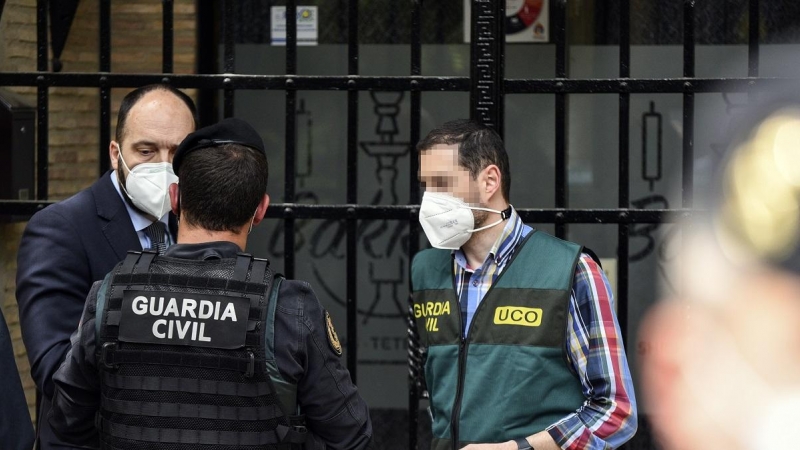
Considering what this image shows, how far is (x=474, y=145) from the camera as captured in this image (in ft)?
9.84

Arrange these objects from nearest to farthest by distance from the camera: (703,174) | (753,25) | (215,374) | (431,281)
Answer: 1. (215,374)
2. (431,281)
3. (753,25)
4. (703,174)

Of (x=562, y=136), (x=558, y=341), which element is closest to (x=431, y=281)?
(x=558, y=341)

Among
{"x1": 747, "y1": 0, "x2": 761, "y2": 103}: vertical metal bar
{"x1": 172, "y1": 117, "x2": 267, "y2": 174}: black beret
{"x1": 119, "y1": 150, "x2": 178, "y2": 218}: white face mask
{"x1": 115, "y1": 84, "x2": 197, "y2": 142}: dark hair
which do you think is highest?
{"x1": 747, "y1": 0, "x2": 761, "y2": 103}: vertical metal bar

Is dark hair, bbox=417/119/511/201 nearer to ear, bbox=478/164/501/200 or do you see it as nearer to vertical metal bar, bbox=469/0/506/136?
ear, bbox=478/164/501/200

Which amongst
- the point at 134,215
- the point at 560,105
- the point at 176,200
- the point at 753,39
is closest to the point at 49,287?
the point at 134,215

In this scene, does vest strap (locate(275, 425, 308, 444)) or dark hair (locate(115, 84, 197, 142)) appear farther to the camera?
dark hair (locate(115, 84, 197, 142))

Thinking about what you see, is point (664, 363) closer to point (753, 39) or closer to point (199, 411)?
point (753, 39)

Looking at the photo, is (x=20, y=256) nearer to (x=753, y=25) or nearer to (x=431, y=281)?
A: (x=431, y=281)

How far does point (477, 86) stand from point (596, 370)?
1197 millimetres

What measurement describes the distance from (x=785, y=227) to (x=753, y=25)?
83 centimetres

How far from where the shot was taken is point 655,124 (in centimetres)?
485

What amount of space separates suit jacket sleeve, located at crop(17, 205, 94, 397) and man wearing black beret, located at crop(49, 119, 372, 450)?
0.34m

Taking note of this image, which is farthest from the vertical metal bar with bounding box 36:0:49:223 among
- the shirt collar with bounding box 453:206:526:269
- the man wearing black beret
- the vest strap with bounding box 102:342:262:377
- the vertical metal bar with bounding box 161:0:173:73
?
the shirt collar with bounding box 453:206:526:269

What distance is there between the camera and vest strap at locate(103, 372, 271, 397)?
241 centimetres
